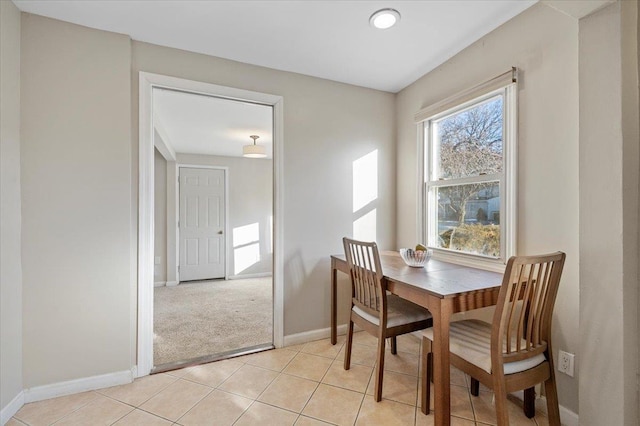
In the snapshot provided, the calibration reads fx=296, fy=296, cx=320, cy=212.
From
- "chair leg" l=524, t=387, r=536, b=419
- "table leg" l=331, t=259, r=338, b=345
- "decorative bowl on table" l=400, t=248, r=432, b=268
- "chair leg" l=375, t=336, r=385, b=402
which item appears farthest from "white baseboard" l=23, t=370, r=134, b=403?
"chair leg" l=524, t=387, r=536, b=419

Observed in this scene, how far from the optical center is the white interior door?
5223mm

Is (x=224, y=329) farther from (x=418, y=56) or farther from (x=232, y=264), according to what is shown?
(x=418, y=56)

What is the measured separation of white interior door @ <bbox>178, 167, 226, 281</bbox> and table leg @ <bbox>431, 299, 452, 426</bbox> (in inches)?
183

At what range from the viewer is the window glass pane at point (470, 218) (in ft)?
6.78

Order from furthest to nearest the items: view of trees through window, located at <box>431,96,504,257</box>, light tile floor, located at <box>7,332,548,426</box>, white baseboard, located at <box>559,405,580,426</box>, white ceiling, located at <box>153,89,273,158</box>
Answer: white ceiling, located at <box>153,89,273,158</box> → view of trees through window, located at <box>431,96,504,257</box> → light tile floor, located at <box>7,332,548,426</box> → white baseboard, located at <box>559,405,580,426</box>

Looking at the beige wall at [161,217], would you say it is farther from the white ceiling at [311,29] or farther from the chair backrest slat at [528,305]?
the chair backrest slat at [528,305]

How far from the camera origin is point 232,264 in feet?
18.1

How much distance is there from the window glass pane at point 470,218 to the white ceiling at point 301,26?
3.53 ft

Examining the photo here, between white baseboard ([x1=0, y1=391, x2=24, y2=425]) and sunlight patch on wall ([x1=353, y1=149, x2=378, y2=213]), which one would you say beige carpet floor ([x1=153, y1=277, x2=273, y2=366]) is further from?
sunlight patch on wall ([x1=353, y1=149, x2=378, y2=213])

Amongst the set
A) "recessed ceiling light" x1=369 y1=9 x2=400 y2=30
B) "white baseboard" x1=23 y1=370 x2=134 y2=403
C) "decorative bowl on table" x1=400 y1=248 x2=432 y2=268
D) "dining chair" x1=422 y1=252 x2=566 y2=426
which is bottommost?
"white baseboard" x1=23 y1=370 x2=134 y2=403

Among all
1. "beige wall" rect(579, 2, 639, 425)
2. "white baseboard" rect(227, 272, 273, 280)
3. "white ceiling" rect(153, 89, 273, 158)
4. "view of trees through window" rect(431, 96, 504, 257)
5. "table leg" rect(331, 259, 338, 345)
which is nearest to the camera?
"beige wall" rect(579, 2, 639, 425)

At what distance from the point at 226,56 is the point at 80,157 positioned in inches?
49.9

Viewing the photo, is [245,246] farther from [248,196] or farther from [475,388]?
[475,388]

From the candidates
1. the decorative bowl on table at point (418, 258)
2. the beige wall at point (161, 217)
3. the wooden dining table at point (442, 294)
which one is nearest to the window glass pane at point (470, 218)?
the wooden dining table at point (442, 294)
